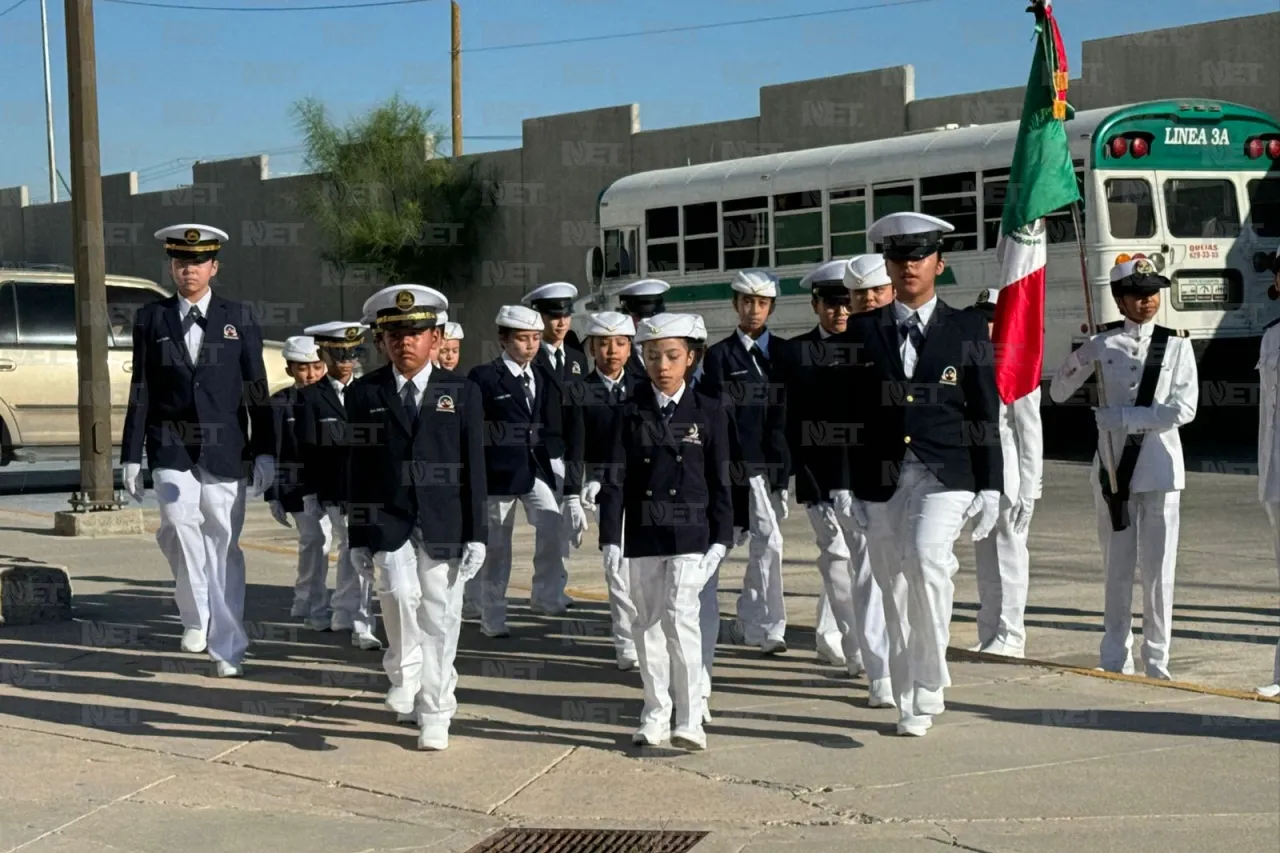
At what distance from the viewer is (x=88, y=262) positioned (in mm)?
14469

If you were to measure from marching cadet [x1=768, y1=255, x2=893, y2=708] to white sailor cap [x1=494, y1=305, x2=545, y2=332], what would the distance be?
175cm

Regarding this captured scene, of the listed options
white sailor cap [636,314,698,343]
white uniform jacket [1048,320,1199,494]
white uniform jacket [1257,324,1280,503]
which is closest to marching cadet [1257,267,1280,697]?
white uniform jacket [1257,324,1280,503]

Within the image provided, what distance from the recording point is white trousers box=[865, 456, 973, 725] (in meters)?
7.14

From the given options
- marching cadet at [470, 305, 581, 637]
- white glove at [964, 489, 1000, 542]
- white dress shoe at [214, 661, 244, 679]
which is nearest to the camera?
white glove at [964, 489, 1000, 542]

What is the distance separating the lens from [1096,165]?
1930 cm

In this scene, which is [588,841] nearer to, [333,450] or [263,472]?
[263,472]

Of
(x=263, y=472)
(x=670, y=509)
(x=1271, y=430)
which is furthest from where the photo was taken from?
(x=263, y=472)

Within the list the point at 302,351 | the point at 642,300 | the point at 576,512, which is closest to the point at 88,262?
the point at 302,351

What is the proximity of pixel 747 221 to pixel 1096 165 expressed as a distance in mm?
5339

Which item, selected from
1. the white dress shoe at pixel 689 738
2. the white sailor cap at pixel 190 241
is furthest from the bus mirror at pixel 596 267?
the white dress shoe at pixel 689 738

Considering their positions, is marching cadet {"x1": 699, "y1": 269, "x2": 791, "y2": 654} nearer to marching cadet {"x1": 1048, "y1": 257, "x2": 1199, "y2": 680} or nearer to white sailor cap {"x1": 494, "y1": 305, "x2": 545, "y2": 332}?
white sailor cap {"x1": 494, "y1": 305, "x2": 545, "y2": 332}

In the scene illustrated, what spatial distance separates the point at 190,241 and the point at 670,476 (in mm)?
3019

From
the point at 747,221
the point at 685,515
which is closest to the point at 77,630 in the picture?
the point at 685,515

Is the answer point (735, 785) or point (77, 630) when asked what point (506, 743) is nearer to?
point (735, 785)
